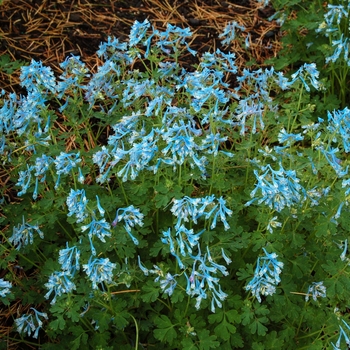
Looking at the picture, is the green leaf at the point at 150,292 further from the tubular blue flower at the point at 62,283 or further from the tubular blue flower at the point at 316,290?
the tubular blue flower at the point at 316,290

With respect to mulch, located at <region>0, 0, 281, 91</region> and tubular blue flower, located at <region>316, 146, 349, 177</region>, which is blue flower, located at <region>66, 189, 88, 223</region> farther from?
mulch, located at <region>0, 0, 281, 91</region>

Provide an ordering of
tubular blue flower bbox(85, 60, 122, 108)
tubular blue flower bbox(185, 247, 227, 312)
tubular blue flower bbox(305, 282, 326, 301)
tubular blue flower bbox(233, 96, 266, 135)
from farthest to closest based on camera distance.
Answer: tubular blue flower bbox(85, 60, 122, 108) < tubular blue flower bbox(233, 96, 266, 135) < tubular blue flower bbox(305, 282, 326, 301) < tubular blue flower bbox(185, 247, 227, 312)

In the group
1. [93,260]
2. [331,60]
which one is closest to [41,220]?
[93,260]

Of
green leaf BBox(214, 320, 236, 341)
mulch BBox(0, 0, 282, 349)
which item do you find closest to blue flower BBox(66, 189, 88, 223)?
green leaf BBox(214, 320, 236, 341)

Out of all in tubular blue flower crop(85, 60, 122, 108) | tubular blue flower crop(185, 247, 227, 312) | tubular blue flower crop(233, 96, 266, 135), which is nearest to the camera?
tubular blue flower crop(185, 247, 227, 312)

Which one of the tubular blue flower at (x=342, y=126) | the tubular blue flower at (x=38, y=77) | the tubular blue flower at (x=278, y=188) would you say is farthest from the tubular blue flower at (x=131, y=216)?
the tubular blue flower at (x=342, y=126)

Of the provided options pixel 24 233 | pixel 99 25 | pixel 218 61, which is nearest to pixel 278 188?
pixel 218 61
